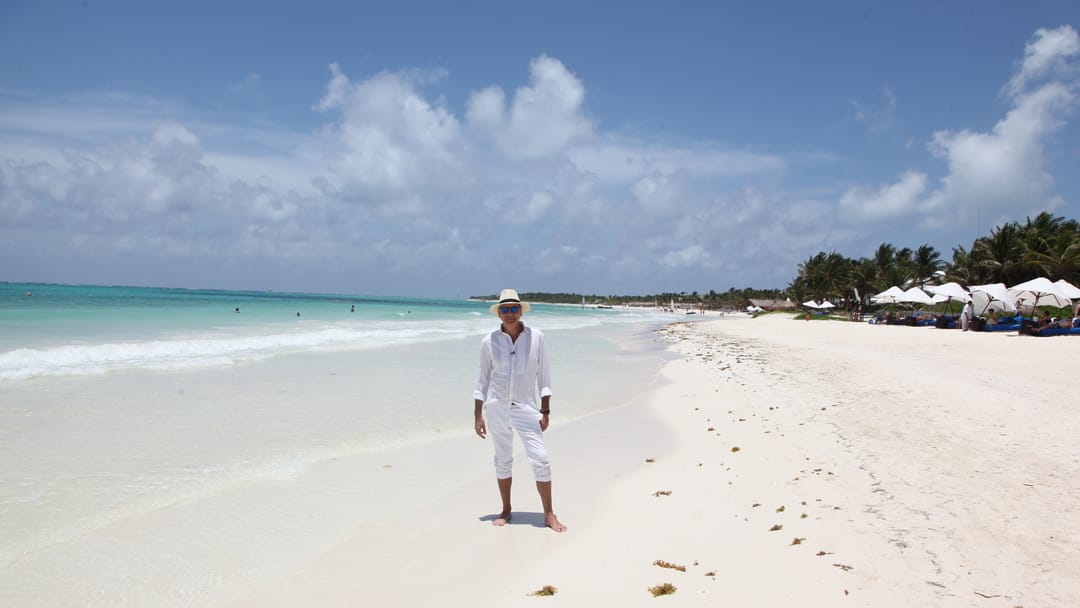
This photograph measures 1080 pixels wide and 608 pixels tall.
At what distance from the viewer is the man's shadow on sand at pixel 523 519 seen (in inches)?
198

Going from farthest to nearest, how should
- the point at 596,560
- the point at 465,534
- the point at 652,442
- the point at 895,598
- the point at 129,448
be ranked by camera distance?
the point at 652,442
the point at 129,448
the point at 465,534
the point at 596,560
the point at 895,598

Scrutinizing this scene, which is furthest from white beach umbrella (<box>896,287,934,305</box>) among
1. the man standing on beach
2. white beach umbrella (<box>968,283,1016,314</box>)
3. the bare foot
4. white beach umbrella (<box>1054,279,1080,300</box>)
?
the man standing on beach

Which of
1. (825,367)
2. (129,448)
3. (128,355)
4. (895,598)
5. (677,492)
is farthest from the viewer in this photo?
(128,355)

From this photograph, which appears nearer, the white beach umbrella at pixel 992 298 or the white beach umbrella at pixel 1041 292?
the white beach umbrella at pixel 1041 292

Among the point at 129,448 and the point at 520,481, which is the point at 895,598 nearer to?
the point at 520,481

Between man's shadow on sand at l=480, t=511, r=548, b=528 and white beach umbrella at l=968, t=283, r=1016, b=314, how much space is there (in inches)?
1344

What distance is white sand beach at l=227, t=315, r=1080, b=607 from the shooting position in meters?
3.66

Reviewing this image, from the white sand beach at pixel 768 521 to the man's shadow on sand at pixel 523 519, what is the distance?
3cm

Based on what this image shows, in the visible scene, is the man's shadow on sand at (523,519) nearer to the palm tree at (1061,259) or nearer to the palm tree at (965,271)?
the palm tree at (1061,259)

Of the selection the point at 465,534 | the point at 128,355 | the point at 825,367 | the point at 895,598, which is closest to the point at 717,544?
the point at 895,598

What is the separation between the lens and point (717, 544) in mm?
4406

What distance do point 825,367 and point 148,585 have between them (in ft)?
48.7

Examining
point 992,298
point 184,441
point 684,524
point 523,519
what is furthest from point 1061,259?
point 184,441

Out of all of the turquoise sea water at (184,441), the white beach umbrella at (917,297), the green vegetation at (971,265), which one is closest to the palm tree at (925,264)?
the green vegetation at (971,265)
